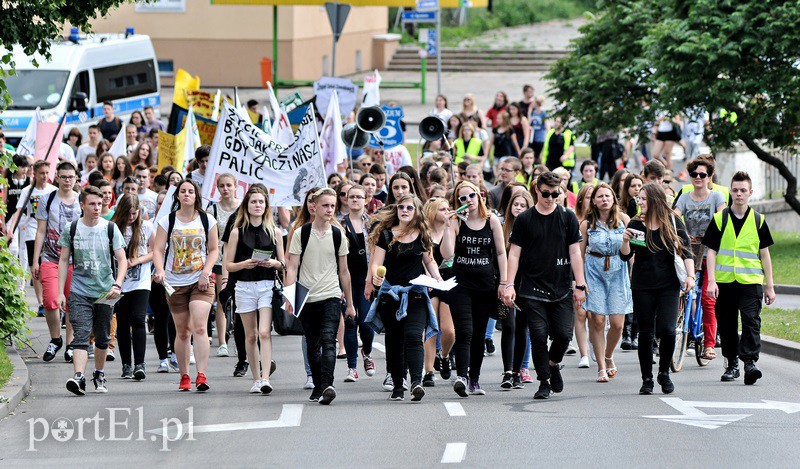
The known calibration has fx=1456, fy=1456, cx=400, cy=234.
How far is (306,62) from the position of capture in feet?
139

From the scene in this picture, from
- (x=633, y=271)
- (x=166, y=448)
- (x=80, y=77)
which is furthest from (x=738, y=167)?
(x=166, y=448)

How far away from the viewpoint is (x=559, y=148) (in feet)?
77.2

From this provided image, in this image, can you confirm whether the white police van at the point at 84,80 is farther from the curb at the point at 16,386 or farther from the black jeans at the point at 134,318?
the black jeans at the point at 134,318

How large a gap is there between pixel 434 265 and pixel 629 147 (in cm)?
1796

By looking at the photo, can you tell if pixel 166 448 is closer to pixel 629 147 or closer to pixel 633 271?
pixel 633 271

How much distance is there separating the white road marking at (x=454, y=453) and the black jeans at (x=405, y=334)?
1.88 meters

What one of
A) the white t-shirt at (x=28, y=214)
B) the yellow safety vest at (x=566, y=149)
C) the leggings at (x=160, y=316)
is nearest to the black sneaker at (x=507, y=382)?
the leggings at (x=160, y=316)

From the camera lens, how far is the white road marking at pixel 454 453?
8.94 metres

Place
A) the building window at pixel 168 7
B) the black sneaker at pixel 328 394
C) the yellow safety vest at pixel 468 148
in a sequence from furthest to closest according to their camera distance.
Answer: the building window at pixel 168 7 < the yellow safety vest at pixel 468 148 < the black sneaker at pixel 328 394

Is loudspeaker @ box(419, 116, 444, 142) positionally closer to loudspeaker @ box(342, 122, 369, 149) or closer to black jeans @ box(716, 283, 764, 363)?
loudspeaker @ box(342, 122, 369, 149)

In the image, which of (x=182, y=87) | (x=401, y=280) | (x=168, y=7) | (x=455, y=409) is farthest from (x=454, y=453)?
(x=168, y=7)

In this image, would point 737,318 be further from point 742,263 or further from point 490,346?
point 490,346

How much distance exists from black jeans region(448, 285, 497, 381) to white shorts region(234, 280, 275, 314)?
1508mm

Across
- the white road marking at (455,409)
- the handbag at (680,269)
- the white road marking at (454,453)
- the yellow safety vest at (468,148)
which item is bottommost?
the white road marking at (455,409)
